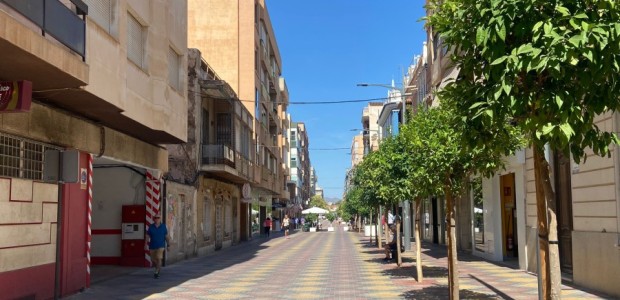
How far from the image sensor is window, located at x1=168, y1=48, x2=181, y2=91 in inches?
691

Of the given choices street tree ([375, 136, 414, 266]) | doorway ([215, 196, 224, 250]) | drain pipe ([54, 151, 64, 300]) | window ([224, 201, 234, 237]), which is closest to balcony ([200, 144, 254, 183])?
doorway ([215, 196, 224, 250])

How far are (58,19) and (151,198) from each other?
10668 mm

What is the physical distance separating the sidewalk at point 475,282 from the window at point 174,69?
8447mm

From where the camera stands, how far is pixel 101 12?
12422 millimetres

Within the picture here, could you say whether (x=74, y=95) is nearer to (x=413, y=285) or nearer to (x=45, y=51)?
(x=45, y=51)

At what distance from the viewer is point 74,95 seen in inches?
433

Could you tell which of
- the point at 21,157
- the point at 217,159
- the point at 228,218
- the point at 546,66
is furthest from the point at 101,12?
the point at 228,218

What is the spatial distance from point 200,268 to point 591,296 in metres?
12.4

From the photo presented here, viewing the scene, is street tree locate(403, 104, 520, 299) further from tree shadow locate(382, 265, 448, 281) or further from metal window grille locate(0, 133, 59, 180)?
metal window grille locate(0, 133, 59, 180)

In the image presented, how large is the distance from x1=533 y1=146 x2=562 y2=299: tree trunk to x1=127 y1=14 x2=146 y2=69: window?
10.9 meters

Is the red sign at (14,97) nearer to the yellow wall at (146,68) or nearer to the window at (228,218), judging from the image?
the yellow wall at (146,68)

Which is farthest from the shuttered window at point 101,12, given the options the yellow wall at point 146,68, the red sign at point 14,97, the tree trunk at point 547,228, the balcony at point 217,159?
the balcony at point 217,159

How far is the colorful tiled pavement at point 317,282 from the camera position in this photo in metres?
12.8

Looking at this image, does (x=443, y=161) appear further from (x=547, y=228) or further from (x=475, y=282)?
(x=547, y=228)
